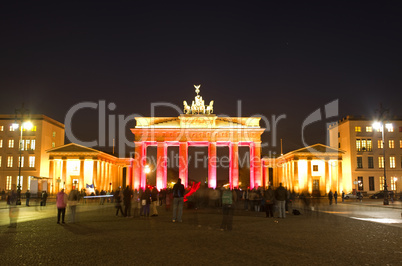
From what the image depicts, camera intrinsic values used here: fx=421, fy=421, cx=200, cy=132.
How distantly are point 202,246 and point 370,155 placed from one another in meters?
63.4

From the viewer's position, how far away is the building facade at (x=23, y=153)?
70.7 meters

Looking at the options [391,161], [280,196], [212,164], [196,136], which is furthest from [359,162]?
[280,196]

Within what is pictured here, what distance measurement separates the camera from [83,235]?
46.7 ft

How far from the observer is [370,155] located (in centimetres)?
6862

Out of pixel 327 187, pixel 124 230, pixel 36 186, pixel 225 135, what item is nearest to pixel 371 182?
pixel 327 187

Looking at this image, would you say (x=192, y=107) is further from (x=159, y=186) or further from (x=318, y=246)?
(x=318, y=246)

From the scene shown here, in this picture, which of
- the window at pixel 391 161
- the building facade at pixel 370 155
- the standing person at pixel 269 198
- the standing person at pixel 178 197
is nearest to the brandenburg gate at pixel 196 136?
the building facade at pixel 370 155

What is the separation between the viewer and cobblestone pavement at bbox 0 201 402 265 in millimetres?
9398

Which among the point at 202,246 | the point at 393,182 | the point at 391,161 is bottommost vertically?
the point at 202,246

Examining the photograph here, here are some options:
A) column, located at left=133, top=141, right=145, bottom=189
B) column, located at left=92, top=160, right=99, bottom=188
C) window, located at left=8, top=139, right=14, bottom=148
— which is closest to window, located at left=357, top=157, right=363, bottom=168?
column, located at left=133, top=141, right=145, bottom=189

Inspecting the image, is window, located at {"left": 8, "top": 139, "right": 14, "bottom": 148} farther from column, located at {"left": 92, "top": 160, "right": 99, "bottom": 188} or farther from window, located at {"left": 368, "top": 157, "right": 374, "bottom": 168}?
window, located at {"left": 368, "top": 157, "right": 374, "bottom": 168}

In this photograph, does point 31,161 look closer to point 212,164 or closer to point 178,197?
point 212,164

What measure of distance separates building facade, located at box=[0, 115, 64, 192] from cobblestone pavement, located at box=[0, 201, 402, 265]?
2336 inches

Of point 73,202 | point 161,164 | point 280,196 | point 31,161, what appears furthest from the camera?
point 31,161
